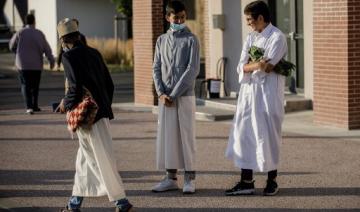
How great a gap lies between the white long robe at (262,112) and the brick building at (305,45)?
5.26 m

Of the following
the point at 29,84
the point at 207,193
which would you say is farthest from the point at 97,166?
the point at 29,84

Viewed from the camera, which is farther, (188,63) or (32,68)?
(32,68)

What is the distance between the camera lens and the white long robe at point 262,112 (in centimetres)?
1017

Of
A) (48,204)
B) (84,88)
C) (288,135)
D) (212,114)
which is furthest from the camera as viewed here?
(212,114)

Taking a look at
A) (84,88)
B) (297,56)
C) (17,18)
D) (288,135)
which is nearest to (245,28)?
(297,56)

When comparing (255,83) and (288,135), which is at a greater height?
(255,83)

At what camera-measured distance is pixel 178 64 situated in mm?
10492

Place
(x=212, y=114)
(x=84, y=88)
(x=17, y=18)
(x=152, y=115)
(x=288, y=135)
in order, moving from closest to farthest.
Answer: (x=84, y=88)
(x=288, y=135)
(x=212, y=114)
(x=152, y=115)
(x=17, y=18)

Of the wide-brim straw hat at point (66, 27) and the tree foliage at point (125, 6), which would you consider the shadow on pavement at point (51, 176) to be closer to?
the wide-brim straw hat at point (66, 27)

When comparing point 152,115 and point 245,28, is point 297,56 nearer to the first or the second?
point 245,28

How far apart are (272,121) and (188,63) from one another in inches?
41.9

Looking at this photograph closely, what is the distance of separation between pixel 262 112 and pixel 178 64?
102 centimetres

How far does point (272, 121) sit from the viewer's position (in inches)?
402

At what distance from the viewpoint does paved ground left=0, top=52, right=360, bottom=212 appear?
1002cm
